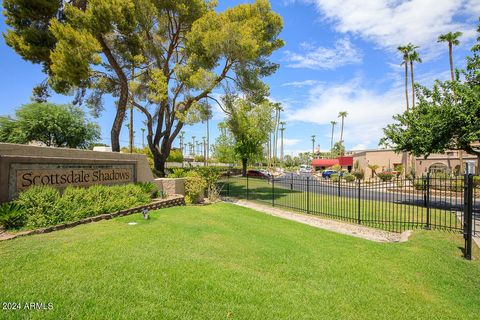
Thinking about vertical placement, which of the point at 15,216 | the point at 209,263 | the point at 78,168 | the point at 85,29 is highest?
the point at 85,29

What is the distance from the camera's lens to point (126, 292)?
3123 millimetres

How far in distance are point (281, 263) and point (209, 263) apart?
1388 millimetres

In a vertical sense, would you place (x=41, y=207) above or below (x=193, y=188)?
above

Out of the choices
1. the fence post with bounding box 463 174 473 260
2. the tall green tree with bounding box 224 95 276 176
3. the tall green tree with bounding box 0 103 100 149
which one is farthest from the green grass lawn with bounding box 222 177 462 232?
the tall green tree with bounding box 224 95 276 176

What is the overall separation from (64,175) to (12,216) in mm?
2027

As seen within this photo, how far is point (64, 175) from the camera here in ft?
23.5

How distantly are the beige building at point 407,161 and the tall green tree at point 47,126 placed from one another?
32.5 m

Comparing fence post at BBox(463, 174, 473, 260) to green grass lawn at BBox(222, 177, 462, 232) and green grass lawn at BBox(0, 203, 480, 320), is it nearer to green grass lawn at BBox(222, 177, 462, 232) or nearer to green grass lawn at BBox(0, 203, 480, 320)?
green grass lawn at BBox(0, 203, 480, 320)

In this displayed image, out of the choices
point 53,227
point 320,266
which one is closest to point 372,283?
point 320,266

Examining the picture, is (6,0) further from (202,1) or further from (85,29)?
(202,1)

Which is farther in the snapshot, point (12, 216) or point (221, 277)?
point (12, 216)

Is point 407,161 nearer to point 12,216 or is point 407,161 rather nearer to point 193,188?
point 193,188

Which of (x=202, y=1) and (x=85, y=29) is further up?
(x=202, y=1)

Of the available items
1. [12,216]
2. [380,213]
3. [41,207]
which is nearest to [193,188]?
[41,207]
